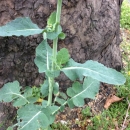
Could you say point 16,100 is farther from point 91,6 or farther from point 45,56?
point 91,6

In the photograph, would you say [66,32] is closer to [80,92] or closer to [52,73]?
[80,92]

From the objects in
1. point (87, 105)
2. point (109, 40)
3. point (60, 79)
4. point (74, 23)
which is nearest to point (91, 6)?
point (74, 23)

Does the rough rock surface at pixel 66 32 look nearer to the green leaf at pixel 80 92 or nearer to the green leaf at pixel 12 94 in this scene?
the green leaf at pixel 12 94

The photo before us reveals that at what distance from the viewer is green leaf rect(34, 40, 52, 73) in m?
1.47

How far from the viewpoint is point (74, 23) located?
2258 mm

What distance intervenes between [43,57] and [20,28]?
24 cm

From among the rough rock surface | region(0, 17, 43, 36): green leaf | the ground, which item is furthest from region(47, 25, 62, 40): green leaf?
the ground

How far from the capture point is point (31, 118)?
145 cm

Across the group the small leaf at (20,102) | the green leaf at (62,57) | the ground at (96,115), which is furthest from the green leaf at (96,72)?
the ground at (96,115)

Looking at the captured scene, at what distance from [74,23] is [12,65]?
23.1 inches

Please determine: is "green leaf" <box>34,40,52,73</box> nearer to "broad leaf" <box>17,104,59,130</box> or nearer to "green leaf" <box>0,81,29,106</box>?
"broad leaf" <box>17,104,59,130</box>

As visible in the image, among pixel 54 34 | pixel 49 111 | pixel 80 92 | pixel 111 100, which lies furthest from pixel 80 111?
pixel 54 34

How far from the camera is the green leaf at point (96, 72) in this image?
129cm

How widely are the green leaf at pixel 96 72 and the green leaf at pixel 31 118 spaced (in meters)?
0.27
